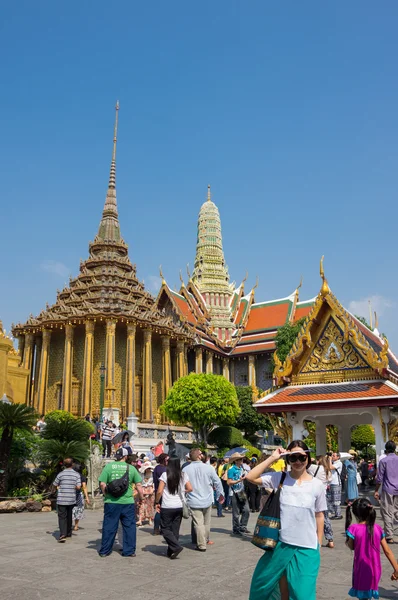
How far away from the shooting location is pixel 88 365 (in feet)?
120

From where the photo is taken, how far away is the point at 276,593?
391 cm

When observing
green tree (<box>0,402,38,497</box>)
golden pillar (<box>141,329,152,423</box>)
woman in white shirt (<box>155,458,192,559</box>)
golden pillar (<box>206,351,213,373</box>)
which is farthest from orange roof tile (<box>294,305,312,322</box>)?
woman in white shirt (<box>155,458,192,559</box>)

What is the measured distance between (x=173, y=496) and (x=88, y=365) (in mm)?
29110

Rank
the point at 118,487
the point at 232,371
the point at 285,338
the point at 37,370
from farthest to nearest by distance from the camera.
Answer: the point at 232,371 < the point at 285,338 < the point at 37,370 < the point at 118,487

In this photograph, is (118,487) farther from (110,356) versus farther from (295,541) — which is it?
(110,356)

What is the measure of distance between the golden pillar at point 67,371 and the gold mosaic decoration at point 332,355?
24.6m

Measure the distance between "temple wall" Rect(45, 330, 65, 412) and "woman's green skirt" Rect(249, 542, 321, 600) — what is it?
121ft

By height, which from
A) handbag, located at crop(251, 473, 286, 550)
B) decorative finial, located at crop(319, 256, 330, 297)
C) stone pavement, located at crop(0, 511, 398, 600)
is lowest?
stone pavement, located at crop(0, 511, 398, 600)

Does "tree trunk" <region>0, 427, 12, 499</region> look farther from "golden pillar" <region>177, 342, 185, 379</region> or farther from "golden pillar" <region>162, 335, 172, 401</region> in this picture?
"golden pillar" <region>177, 342, 185, 379</region>

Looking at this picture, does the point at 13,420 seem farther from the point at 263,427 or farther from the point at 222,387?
the point at 263,427

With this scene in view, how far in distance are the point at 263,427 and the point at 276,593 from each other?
34.5m

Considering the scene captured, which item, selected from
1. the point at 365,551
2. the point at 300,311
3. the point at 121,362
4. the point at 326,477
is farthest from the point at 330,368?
the point at 300,311

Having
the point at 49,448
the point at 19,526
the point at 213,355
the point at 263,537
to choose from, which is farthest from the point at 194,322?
the point at 263,537

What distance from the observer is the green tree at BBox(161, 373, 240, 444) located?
1219 inches
